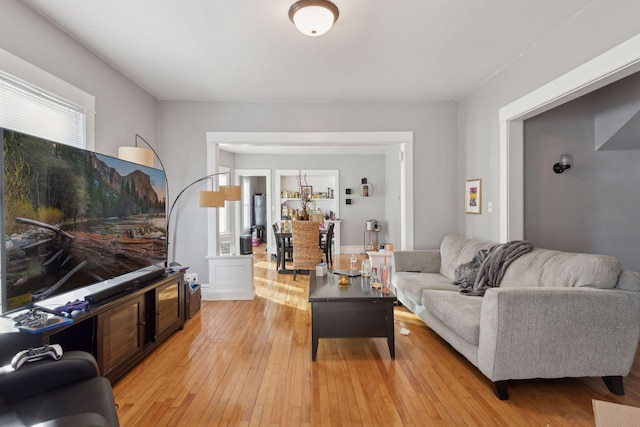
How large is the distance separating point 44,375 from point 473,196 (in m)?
4.36

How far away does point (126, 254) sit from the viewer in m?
2.78

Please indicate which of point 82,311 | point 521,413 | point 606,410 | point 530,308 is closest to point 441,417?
point 521,413

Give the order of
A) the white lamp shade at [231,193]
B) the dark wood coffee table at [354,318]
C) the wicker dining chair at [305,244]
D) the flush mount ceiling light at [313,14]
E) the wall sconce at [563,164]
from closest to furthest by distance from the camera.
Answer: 1. the flush mount ceiling light at [313,14]
2. the dark wood coffee table at [354,318]
3. the wall sconce at [563,164]
4. the white lamp shade at [231,193]
5. the wicker dining chair at [305,244]

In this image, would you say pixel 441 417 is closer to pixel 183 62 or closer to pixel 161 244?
pixel 161 244

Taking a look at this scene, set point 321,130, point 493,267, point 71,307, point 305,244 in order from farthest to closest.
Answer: point 305,244 < point 321,130 < point 493,267 < point 71,307

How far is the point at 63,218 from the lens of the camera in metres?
2.11

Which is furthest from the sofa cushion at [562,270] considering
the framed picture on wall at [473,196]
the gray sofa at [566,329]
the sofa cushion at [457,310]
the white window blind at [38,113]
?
the white window blind at [38,113]

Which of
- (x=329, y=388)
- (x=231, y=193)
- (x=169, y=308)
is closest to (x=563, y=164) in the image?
(x=329, y=388)

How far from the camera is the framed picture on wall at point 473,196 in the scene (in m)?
4.22

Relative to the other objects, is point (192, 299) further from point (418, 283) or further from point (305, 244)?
point (418, 283)

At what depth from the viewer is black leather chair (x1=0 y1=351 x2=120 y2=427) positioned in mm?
1389

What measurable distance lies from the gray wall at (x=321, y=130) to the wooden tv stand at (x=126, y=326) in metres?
1.33

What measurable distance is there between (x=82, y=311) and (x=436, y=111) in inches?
178

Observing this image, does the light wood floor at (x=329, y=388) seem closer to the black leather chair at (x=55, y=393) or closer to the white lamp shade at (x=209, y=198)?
the black leather chair at (x=55, y=393)
